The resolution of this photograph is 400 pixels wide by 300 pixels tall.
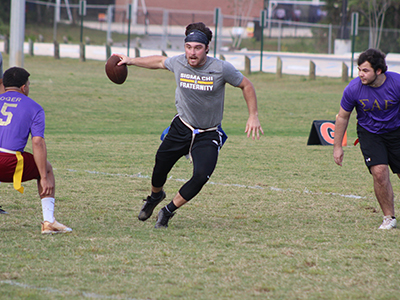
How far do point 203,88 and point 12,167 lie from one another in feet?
6.65

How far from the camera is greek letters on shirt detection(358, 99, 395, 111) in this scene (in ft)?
19.9

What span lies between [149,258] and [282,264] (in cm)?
113

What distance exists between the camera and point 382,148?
624 centimetres

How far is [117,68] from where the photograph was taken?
266 inches

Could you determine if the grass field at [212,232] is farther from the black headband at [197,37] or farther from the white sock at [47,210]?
the black headband at [197,37]

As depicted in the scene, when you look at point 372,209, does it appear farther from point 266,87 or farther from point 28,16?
point 28,16

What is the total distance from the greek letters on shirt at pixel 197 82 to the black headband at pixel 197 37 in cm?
35

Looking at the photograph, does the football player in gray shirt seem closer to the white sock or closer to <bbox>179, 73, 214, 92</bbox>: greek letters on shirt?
<bbox>179, 73, 214, 92</bbox>: greek letters on shirt

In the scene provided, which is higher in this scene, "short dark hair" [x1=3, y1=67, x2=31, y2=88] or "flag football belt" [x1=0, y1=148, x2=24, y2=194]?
"short dark hair" [x1=3, y1=67, x2=31, y2=88]

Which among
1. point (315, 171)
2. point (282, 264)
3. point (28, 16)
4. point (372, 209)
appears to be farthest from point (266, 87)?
point (28, 16)

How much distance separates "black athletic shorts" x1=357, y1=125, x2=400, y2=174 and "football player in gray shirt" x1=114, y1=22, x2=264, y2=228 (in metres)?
1.21

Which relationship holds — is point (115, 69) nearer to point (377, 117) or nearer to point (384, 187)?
point (377, 117)

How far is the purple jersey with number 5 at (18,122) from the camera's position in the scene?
219 inches

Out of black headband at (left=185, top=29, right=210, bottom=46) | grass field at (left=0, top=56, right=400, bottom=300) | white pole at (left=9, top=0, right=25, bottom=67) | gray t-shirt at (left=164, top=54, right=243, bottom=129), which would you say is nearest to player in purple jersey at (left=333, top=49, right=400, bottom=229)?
grass field at (left=0, top=56, right=400, bottom=300)
